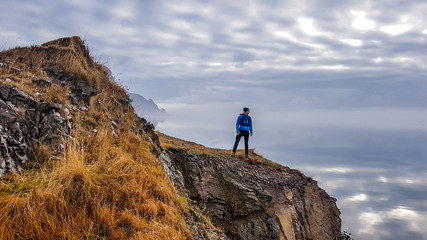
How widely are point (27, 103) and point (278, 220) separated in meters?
10.3

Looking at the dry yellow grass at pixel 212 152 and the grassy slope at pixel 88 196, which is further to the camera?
the dry yellow grass at pixel 212 152

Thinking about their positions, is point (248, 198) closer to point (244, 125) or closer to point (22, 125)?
point (244, 125)

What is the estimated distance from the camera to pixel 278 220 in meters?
11.4

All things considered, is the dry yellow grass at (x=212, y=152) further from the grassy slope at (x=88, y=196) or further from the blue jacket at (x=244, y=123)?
the grassy slope at (x=88, y=196)

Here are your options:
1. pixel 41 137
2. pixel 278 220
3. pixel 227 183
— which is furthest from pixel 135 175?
pixel 278 220

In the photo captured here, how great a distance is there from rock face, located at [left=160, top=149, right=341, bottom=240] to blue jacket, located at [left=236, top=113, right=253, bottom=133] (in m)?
1.90

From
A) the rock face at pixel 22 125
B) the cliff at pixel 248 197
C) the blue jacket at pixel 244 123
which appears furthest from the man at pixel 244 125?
the rock face at pixel 22 125

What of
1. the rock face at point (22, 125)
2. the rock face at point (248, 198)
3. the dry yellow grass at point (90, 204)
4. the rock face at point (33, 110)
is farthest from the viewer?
the rock face at point (248, 198)

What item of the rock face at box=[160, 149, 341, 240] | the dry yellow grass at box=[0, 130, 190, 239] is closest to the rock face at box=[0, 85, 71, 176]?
the dry yellow grass at box=[0, 130, 190, 239]

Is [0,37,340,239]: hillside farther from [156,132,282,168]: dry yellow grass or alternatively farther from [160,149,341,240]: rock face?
[156,132,282,168]: dry yellow grass

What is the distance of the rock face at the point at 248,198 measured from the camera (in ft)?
34.8

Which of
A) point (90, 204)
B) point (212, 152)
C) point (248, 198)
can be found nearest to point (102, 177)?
point (90, 204)

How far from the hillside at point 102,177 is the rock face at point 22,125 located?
2cm

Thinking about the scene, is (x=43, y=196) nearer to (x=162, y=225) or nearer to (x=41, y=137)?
(x=162, y=225)
